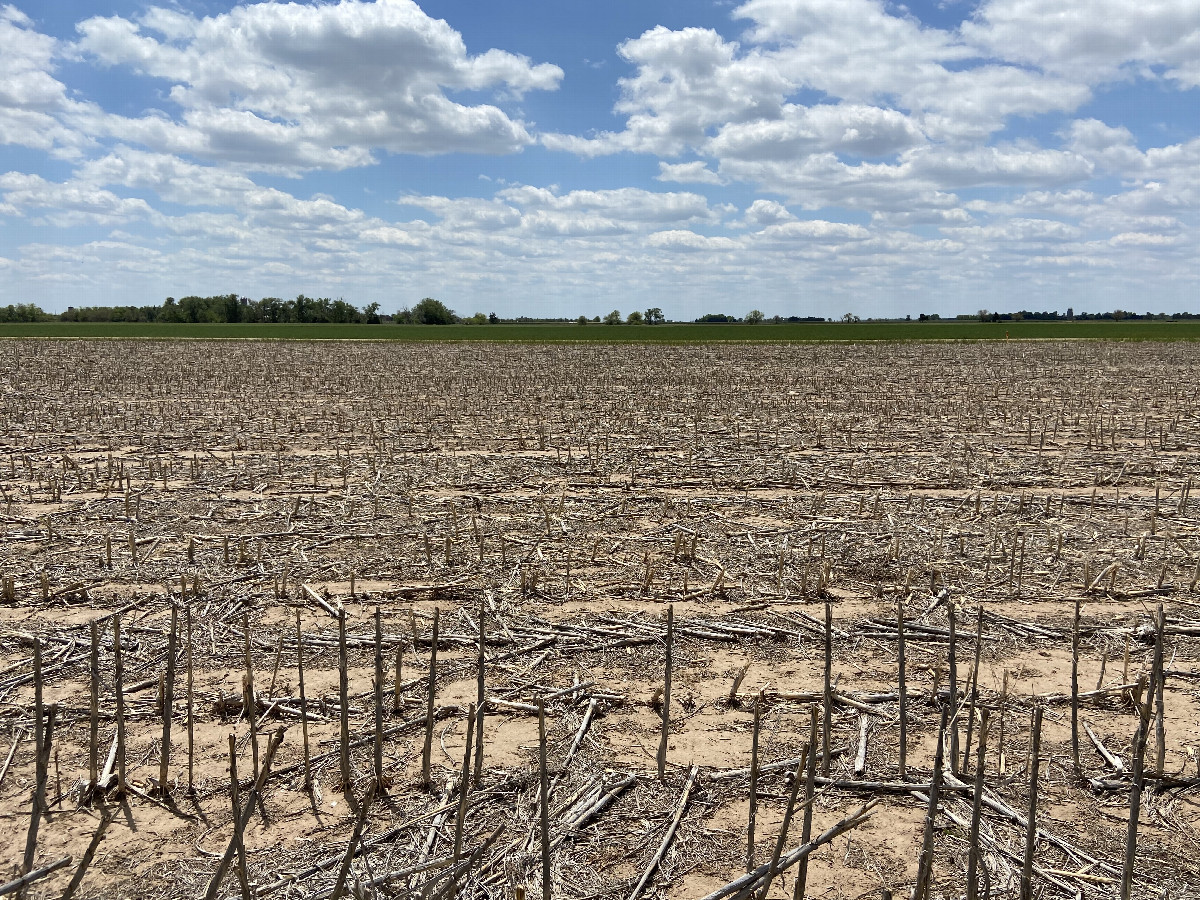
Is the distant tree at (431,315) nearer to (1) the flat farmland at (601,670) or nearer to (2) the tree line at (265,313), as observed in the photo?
(2) the tree line at (265,313)

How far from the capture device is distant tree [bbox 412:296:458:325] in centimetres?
17638

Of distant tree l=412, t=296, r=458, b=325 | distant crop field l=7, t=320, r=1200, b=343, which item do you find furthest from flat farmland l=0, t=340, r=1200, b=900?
distant tree l=412, t=296, r=458, b=325

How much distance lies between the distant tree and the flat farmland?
543ft

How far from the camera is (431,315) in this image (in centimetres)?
17638

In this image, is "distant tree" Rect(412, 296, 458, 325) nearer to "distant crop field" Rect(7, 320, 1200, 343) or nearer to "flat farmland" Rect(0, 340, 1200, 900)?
"distant crop field" Rect(7, 320, 1200, 343)

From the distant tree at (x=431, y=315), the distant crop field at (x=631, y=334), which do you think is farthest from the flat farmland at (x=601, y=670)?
the distant tree at (x=431, y=315)

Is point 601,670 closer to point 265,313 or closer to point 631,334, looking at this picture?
point 631,334

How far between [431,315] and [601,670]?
17699 centimetres

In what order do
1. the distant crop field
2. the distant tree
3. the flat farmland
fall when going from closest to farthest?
the flat farmland, the distant crop field, the distant tree

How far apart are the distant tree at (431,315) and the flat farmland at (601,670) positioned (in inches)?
6518

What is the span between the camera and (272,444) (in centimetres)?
1616

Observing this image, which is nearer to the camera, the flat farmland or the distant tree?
the flat farmland

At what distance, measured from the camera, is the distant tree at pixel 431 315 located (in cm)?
17638

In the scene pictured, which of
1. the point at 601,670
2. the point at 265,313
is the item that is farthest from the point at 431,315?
the point at 601,670
